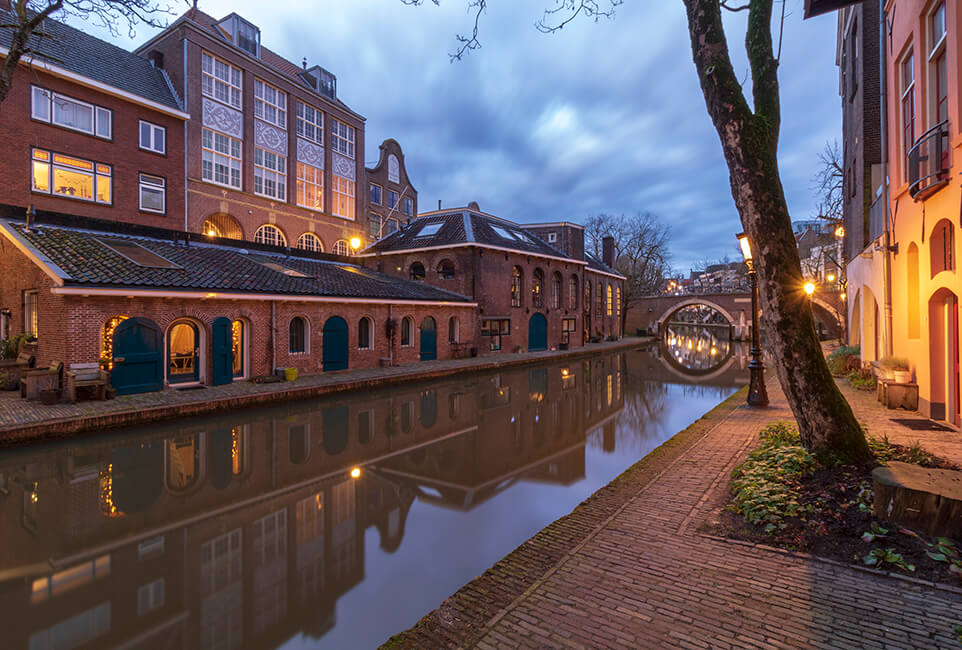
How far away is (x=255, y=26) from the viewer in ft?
78.7

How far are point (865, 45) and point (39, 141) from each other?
2601cm

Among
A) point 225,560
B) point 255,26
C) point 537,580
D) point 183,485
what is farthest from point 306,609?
point 255,26

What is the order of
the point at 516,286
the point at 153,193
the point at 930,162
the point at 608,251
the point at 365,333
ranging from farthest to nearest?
the point at 608,251
the point at 516,286
the point at 153,193
the point at 365,333
the point at 930,162

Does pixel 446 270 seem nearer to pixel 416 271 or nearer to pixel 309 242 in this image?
pixel 416 271

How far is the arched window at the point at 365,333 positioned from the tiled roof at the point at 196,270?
1002mm

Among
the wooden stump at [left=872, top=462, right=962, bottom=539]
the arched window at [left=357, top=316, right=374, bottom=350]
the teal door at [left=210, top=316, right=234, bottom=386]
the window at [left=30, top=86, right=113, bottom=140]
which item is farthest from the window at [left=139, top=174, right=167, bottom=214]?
the wooden stump at [left=872, top=462, right=962, bottom=539]

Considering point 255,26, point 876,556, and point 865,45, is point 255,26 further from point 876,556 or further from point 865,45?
point 876,556

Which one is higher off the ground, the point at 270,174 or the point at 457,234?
the point at 270,174

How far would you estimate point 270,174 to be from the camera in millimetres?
23406

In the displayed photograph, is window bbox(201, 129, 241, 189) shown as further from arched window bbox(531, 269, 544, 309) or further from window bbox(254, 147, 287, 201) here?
arched window bbox(531, 269, 544, 309)

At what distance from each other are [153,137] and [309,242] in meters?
8.28

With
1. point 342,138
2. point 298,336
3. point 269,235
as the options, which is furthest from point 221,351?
point 342,138

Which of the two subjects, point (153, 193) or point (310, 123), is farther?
point (310, 123)

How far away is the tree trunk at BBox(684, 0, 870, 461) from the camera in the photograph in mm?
4945
